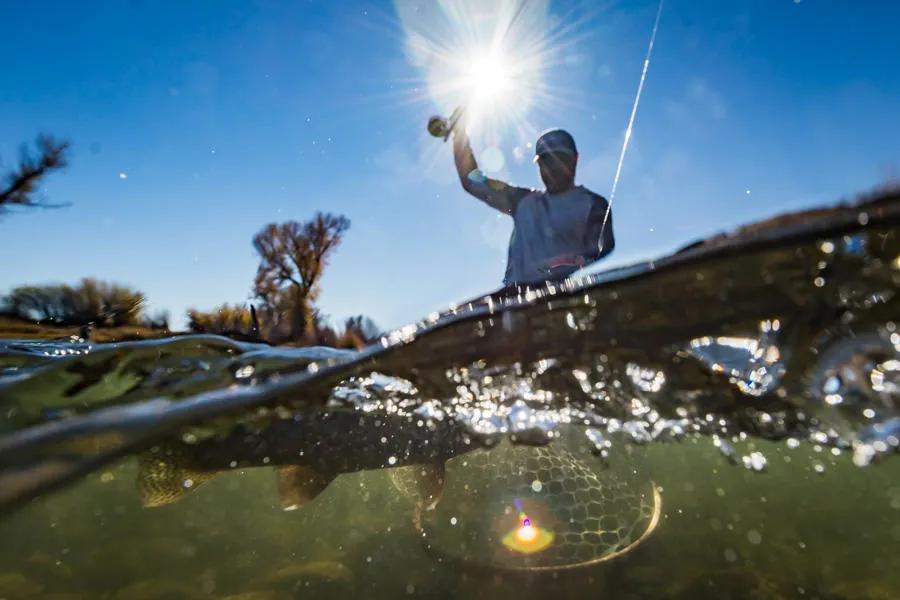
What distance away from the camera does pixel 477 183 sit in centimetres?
759

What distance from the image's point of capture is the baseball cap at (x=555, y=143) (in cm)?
677

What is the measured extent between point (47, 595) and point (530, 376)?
7.04 metres

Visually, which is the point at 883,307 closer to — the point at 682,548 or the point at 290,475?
the point at 682,548

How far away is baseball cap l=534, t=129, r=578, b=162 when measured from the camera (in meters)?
6.77

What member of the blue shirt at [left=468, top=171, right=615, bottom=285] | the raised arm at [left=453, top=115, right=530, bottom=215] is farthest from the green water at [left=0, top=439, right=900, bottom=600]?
the raised arm at [left=453, top=115, right=530, bottom=215]

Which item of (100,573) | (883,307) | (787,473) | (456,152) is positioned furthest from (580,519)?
(787,473)

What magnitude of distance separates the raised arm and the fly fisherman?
29 millimetres

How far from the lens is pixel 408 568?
6441 millimetres

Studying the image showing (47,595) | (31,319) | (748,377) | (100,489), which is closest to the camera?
(748,377)

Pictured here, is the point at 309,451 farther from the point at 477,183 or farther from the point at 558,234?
the point at 477,183

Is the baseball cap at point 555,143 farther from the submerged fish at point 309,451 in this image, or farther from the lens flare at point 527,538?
the lens flare at point 527,538

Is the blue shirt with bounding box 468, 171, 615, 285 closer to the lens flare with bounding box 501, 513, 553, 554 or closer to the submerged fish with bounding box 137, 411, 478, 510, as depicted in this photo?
the submerged fish with bounding box 137, 411, 478, 510

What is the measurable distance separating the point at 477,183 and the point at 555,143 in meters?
1.48

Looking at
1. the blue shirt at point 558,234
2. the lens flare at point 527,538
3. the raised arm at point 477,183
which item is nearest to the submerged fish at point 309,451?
the lens flare at point 527,538
